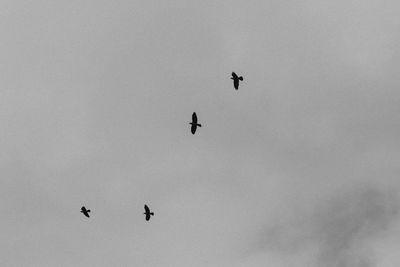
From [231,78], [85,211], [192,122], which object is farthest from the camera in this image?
[85,211]

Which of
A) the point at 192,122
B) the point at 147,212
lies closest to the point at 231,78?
the point at 192,122

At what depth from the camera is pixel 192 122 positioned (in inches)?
5379

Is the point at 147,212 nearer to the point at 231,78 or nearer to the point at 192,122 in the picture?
the point at 192,122

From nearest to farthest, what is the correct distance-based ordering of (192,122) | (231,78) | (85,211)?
(231,78) → (192,122) → (85,211)

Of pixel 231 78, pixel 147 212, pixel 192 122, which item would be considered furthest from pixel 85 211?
pixel 231 78

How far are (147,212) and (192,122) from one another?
20.7 meters

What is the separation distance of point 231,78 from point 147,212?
1295 inches

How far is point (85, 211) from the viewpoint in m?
147

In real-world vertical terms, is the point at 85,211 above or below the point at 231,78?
below

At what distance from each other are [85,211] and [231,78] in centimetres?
3866

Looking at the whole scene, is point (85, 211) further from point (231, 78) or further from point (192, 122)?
point (231, 78)

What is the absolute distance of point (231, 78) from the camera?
128m

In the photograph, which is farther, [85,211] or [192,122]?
[85,211]

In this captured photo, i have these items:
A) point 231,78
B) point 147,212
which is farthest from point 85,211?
point 231,78
